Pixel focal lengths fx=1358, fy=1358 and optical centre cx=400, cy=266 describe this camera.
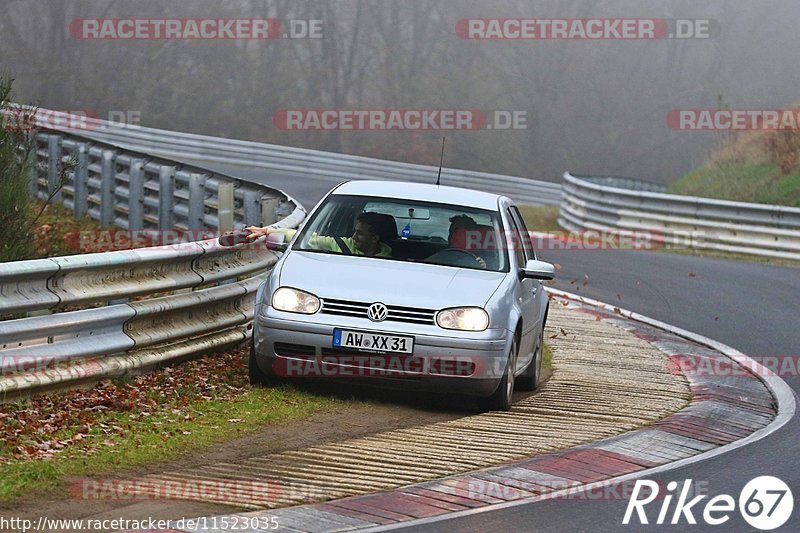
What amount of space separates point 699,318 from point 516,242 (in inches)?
237

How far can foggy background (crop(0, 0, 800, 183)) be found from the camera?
216 feet

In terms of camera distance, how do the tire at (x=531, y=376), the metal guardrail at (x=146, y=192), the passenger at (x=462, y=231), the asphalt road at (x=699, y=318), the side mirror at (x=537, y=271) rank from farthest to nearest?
the metal guardrail at (x=146, y=192) < the tire at (x=531, y=376) < the passenger at (x=462, y=231) < the side mirror at (x=537, y=271) < the asphalt road at (x=699, y=318)

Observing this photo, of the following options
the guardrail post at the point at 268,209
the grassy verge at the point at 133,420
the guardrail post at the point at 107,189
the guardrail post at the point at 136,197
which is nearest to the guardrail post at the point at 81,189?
the guardrail post at the point at 107,189

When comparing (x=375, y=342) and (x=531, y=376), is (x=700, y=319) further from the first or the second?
(x=375, y=342)

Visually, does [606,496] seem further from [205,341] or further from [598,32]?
[598,32]

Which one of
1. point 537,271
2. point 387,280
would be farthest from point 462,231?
point 387,280

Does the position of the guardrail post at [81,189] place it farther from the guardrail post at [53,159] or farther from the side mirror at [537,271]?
the side mirror at [537,271]

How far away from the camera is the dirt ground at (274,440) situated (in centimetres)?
621

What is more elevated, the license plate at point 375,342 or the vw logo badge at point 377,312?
the vw logo badge at point 377,312

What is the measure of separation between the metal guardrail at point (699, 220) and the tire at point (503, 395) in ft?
51.2

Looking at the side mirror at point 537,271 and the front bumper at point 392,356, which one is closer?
the front bumper at point 392,356

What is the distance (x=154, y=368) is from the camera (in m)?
9.78

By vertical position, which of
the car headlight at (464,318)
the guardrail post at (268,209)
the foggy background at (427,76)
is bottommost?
the car headlight at (464,318)

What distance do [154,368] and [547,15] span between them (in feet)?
245
